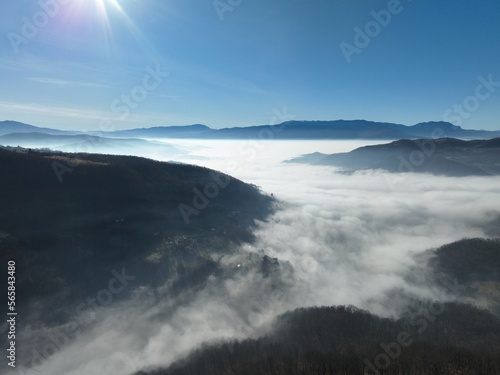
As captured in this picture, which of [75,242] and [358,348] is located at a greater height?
[75,242]

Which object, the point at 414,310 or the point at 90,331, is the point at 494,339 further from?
the point at 90,331

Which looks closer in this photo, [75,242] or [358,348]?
[358,348]

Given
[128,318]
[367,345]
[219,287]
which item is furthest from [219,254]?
[367,345]

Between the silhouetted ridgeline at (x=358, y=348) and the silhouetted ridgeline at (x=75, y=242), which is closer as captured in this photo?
the silhouetted ridgeline at (x=358, y=348)

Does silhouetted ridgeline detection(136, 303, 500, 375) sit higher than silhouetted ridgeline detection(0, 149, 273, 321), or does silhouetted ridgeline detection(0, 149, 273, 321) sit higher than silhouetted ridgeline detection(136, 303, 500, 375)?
silhouetted ridgeline detection(0, 149, 273, 321)

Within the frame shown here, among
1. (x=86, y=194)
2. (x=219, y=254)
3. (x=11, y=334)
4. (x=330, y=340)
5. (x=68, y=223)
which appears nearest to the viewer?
(x=11, y=334)

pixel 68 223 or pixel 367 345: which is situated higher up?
pixel 68 223

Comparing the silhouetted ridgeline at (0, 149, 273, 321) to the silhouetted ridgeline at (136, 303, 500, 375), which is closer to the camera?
the silhouetted ridgeline at (136, 303, 500, 375)

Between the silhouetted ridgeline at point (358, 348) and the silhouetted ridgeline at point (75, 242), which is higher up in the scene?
the silhouetted ridgeline at point (75, 242)
